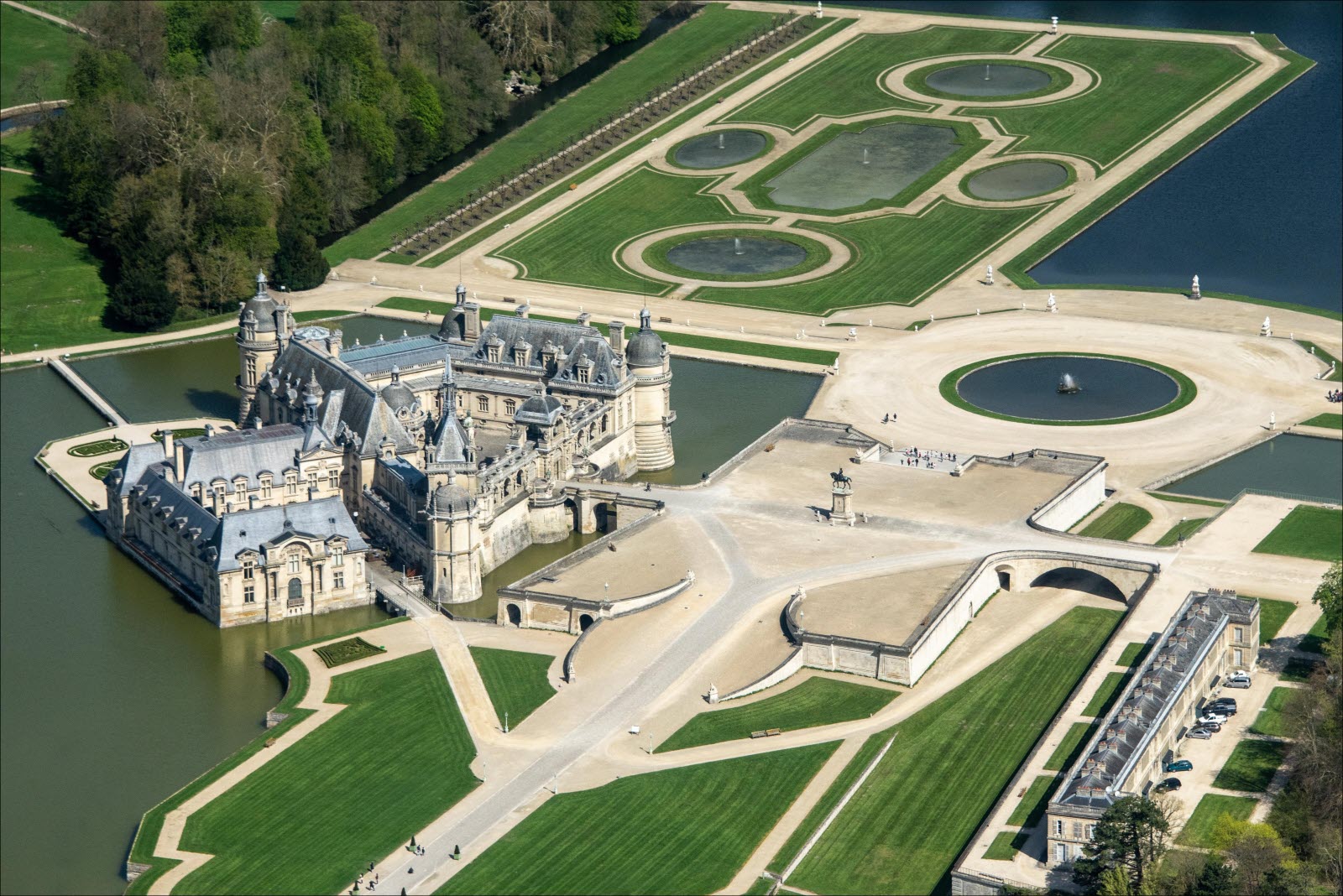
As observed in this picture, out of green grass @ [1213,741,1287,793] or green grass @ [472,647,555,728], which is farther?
green grass @ [472,647,555,728]

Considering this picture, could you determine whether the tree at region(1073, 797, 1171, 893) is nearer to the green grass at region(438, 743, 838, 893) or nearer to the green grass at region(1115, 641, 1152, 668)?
the green grass at region(438, 743, 838, 893)

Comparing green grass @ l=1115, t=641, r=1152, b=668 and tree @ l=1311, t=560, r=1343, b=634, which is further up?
tree @ l=1311, t=560, r=1343, b=634

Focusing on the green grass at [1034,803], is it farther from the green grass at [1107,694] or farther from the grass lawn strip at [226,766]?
the grass lawn strip at [226,766]

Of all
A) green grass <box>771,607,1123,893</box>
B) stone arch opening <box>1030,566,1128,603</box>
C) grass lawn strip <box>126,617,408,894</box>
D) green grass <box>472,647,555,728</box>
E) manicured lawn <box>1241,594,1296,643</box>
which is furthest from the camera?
stone arch opening <box>1030,566,1128,603</box>

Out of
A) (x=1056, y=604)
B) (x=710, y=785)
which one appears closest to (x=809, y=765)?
(x=710, y=785)

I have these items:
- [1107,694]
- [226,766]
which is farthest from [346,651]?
[1107,694]

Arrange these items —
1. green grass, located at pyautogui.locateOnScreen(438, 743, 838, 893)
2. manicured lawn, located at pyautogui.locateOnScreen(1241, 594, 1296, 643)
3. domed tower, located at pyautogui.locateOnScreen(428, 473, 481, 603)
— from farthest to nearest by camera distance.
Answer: domed tower, located at pyautogui.locateOnScreen(428, 473, 481, 603), manicured lawn, located at pyautogui.locateOnScreen(1241, 594, 1296, 643), green grass, located at pyautogui.locateOnScreen(438, 743, 838, 893)

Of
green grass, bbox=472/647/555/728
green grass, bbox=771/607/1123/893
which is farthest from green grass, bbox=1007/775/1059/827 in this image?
green grass, bbox=472/647/555/728
